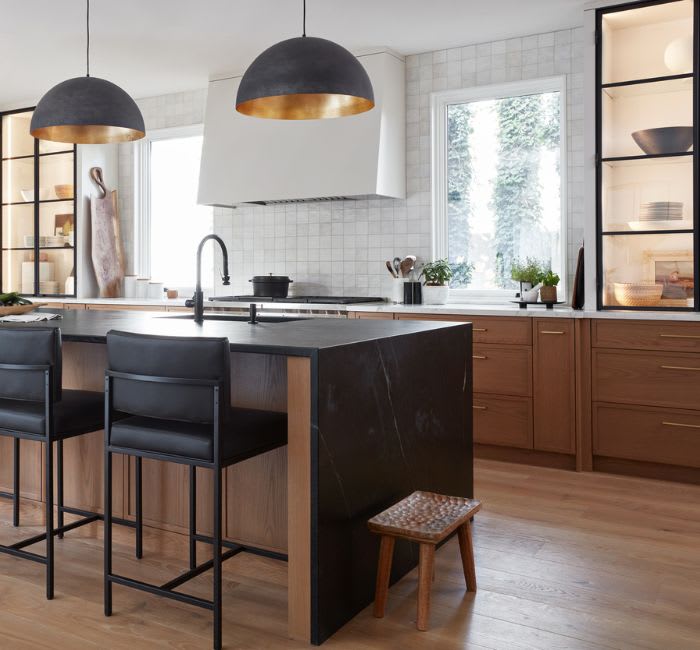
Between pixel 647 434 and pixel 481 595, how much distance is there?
5.85 feet

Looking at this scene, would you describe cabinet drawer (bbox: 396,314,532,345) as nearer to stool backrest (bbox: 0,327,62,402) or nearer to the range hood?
the range hood

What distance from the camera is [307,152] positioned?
5051mm

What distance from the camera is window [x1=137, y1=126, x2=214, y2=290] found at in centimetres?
616

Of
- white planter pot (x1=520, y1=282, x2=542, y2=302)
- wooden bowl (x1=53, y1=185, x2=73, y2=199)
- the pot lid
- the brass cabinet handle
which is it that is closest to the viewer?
the brass cabinet handle

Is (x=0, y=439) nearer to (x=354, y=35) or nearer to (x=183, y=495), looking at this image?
(x=183, y=495)

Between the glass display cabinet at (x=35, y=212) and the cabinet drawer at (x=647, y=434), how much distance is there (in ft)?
14.1

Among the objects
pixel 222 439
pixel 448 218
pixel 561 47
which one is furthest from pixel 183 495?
pixel 561 47

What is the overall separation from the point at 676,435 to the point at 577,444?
50 cm

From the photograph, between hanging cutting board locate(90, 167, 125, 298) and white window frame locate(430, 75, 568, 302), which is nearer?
white window frame locate(430, 75, 568, 302)

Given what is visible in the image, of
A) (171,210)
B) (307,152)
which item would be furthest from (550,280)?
(171,210)

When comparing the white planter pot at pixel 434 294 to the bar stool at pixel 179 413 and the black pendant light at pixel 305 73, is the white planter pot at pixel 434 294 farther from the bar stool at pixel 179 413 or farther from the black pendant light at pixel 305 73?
the bar stool at pixel 179 413

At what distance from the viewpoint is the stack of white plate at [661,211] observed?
12.8 feet

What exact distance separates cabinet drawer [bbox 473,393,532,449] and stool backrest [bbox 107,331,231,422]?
2.49m

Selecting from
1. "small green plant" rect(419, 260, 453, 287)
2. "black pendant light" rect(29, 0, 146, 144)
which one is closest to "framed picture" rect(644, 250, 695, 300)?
"small green plant" rect(419, 260, 453, 287)
